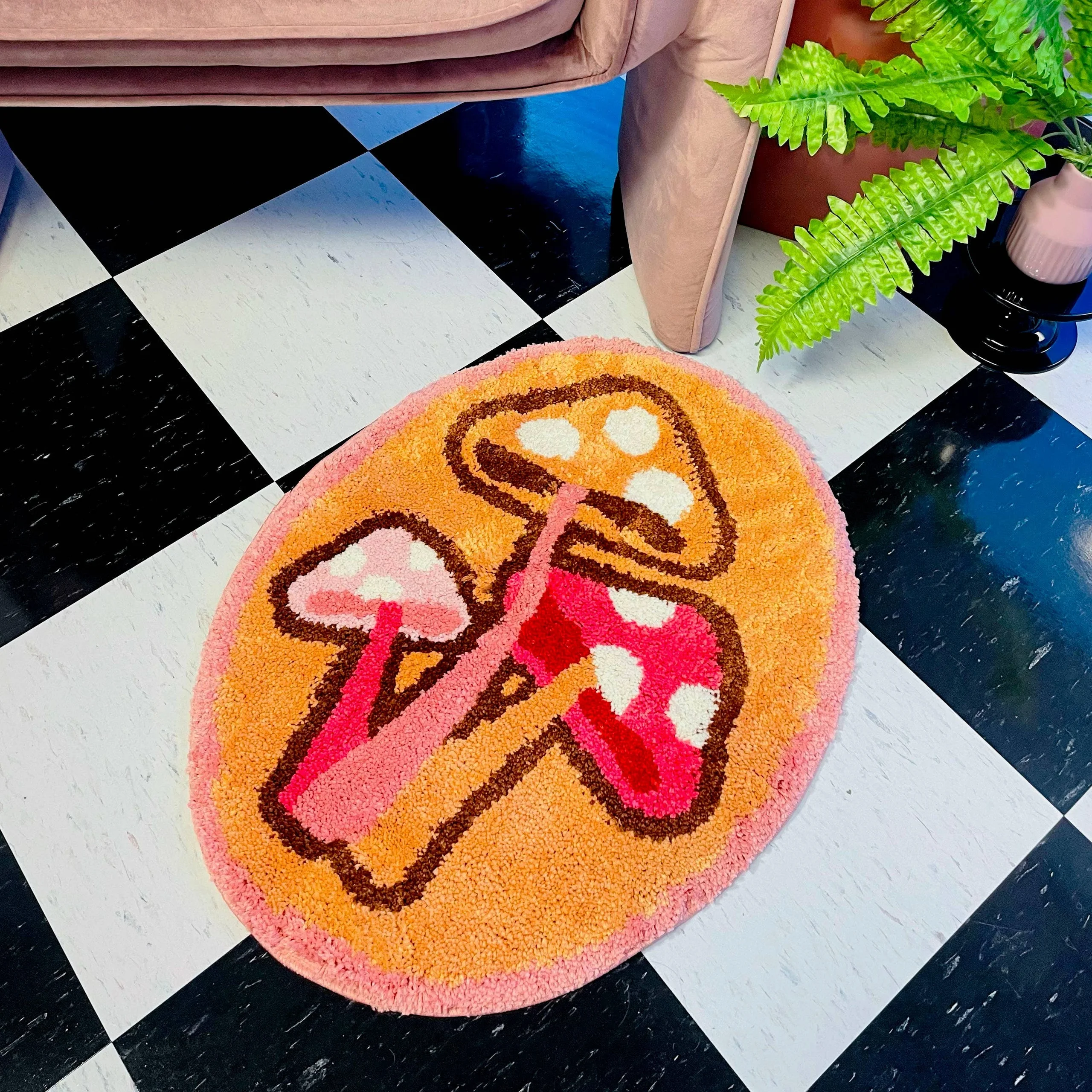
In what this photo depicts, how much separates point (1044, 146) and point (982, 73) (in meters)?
0.12

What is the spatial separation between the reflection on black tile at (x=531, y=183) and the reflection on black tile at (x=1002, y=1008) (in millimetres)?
987

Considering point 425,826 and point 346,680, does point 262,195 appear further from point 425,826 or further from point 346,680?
point 425,826

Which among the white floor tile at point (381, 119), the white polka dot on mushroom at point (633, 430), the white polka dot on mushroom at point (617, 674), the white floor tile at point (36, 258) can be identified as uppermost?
the white floor tile at point (381, 119)

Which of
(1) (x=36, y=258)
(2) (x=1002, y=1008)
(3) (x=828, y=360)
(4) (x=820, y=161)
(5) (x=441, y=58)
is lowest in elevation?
(2) (x=1002, y=1008)

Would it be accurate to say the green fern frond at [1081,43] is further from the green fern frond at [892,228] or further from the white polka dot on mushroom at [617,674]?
the white polka dot on mushroom at [617,674]

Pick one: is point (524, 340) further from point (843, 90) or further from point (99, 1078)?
point (99, 1078)

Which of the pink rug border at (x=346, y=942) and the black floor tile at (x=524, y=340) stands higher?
the black floor tile at (x=524, y=340)

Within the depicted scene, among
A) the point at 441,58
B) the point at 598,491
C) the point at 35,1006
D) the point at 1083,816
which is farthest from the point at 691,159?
the point at 35,1006

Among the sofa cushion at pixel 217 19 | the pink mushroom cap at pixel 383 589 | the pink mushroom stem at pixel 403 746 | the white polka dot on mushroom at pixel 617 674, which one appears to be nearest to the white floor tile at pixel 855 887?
the white polka dot on mushroom at pixel 617 674

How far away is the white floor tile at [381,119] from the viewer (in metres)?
1.58

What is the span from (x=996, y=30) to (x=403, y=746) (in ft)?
3.19

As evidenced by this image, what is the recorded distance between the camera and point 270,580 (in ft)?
3.78

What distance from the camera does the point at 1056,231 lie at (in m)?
1.16

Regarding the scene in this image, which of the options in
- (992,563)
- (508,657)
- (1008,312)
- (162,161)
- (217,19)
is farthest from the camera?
(162,161)
